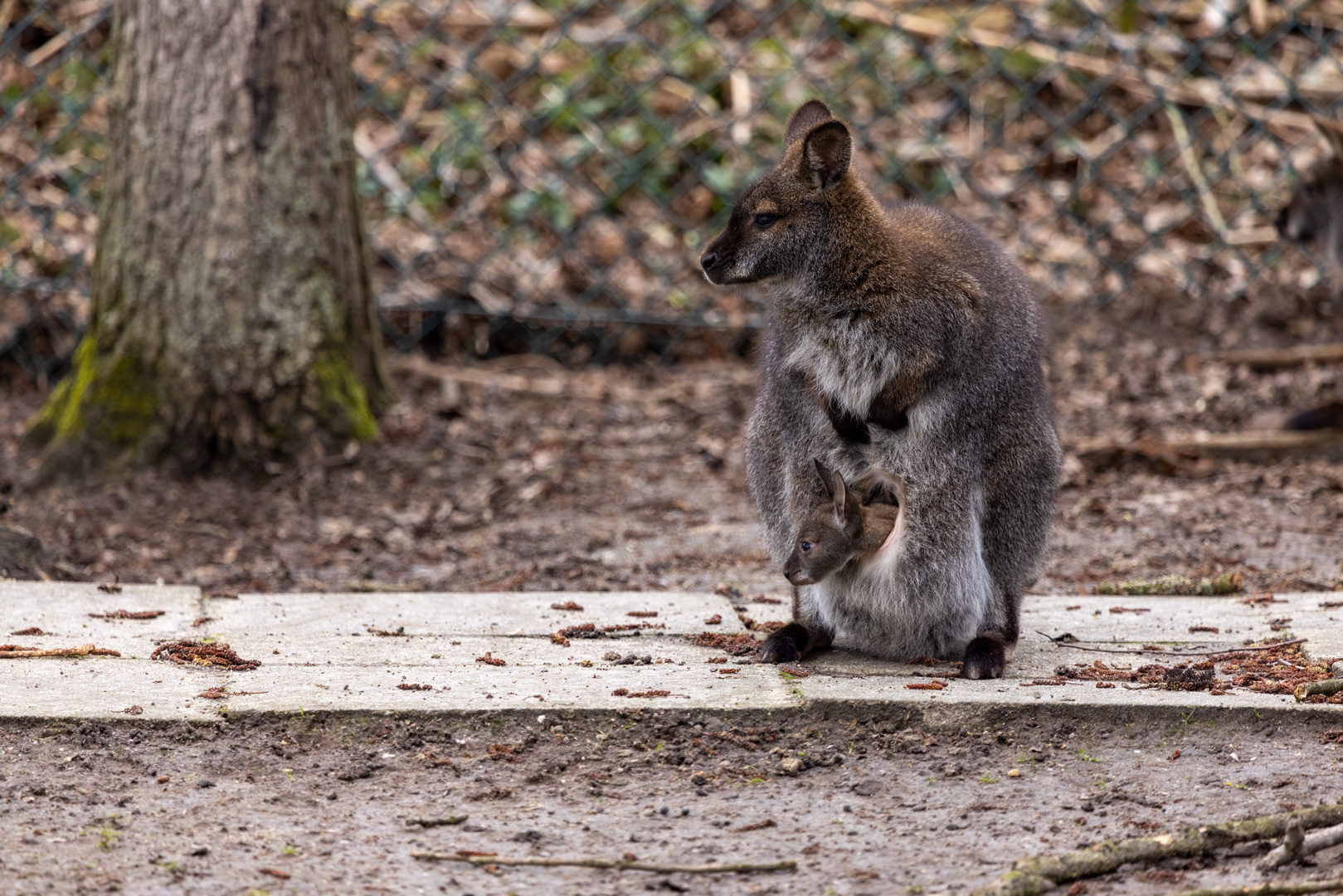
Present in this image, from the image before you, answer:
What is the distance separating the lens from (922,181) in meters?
8.37

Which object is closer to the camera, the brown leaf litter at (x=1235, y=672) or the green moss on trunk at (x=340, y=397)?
the brown leaf litter at (x=1235, y=672)

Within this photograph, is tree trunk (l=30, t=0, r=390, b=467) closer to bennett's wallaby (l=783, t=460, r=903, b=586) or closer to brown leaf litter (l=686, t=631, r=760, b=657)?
brown leaf litter (l=686, t=631, r=760, b=657)

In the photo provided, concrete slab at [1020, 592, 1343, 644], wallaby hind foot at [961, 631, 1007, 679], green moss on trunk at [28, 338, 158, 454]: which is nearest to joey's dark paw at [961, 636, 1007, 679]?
wallaby hind foot at [961, 631, 1007, 679]

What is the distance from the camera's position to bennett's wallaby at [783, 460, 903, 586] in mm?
3203

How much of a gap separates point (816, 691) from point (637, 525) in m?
2.39

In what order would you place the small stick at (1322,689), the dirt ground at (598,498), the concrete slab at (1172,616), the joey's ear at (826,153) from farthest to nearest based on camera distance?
the dirt ground at (598,498) → the concrete slab at (1172,616) → the joey's ear at (826,153) → the small stick at (1322,689)

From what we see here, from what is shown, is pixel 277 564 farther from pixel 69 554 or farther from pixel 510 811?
pixel 510 811

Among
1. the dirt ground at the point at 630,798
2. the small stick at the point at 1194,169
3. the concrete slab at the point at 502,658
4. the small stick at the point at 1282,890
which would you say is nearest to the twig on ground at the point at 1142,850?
the dirt ground at the point at 630,798

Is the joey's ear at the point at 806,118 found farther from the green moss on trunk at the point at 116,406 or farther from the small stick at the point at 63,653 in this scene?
the green moss on trunk at the point at 116,406

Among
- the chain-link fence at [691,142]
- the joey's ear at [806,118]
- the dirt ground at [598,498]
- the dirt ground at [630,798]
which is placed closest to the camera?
the dirt ground at [630,798]

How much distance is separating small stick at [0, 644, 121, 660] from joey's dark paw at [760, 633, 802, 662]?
4.59ft

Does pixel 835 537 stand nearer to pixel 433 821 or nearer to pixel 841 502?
pixel 841 502

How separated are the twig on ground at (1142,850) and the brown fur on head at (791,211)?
1563 mm

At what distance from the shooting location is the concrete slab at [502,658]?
8.93ft
